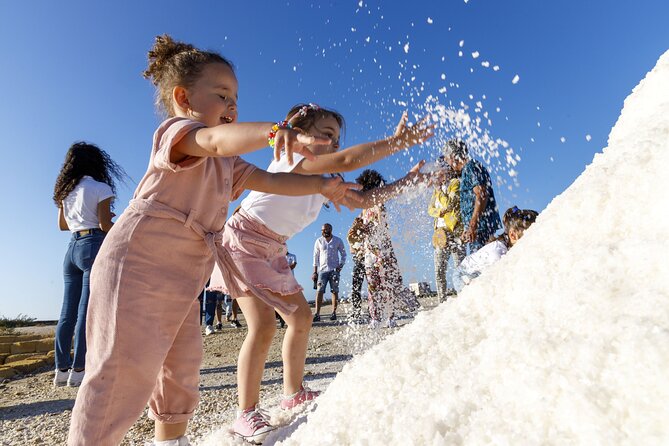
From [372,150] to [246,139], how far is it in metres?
0.61

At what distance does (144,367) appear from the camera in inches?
65.9

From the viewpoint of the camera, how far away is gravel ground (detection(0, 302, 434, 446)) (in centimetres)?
253

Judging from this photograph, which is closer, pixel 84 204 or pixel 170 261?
pixel 170 261

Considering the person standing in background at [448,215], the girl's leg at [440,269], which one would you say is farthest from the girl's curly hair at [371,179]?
the girl's leg at [440,269]

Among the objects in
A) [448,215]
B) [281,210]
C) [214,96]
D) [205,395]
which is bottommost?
[205,395]

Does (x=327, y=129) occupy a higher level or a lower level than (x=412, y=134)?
higher

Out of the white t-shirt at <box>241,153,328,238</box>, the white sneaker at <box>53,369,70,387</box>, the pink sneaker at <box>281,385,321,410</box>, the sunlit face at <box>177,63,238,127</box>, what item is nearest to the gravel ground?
the white sneaker at <box>53,369,70,387</box>

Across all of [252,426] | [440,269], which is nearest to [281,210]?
[252,426]

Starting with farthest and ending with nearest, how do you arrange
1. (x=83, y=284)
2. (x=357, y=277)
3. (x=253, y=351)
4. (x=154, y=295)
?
(x=357, y=277) → (x=83, y=284) → (x=253, y=351) → (x=154, y=295)

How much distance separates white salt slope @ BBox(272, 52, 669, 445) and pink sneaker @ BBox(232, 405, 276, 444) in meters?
0.91

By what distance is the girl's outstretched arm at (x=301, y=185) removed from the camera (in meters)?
1.92

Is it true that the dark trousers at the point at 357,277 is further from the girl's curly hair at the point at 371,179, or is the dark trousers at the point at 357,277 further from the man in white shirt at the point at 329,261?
the girl's curly hair at the point at 371,179

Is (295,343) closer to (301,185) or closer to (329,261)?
(301,185)

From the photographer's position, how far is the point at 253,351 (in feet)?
7.43
